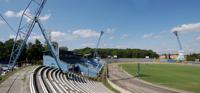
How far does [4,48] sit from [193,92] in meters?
88.8

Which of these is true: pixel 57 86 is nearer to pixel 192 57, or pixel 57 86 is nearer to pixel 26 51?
pixel 26 51

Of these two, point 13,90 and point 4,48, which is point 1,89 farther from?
point 4,48

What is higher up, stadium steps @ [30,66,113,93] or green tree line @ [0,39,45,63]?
green tree line @ [0,39,45,63]

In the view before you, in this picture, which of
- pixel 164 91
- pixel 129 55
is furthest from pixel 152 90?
pixel 129 55

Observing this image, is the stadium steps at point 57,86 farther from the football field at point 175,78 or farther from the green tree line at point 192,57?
the green tree line at point 192,57

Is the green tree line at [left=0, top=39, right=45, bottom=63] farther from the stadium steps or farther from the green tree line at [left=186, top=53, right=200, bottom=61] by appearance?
the green tree line at [left=186, top=53, right=200, bottom=61]

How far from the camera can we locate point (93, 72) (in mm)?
63656

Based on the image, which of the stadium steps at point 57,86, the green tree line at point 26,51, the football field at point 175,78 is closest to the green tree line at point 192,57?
the football field at point 175,78

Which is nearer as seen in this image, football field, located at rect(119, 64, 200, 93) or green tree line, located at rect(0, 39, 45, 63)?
football field, located at rect(119, 64, 200, 93)

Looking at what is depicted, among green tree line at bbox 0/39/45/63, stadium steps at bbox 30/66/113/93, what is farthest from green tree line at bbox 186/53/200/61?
stadium steps at bbox 30/66/113/93

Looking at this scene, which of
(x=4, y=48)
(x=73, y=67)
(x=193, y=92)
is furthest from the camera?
(x=4, y=48)

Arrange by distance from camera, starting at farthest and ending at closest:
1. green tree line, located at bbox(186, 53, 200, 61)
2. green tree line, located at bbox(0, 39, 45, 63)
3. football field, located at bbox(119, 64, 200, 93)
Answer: green tree line, located at bbox(186, 53, 200, 61)
green tree line, located at bbox(0, 39, 45, 63)
football field, located at bbox(119, 64, 200, 93)

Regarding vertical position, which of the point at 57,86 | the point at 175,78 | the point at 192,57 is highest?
the point at 192,57

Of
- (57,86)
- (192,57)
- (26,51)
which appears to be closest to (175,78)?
(57,86)
